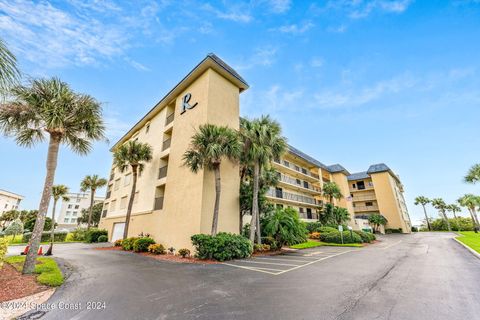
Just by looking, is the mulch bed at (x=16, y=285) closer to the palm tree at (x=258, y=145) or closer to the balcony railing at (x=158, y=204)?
the balcony railing at (x=158, y=204)

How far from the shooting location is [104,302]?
5.32 metres

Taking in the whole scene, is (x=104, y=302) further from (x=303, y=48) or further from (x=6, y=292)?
(x=303, y=48)

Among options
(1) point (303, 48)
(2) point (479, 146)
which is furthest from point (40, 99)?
(2) point (479, 146)

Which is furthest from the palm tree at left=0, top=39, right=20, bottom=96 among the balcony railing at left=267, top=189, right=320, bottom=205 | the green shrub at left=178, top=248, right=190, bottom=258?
the balcony railing at left=267, top=189, right=320, bottom=205

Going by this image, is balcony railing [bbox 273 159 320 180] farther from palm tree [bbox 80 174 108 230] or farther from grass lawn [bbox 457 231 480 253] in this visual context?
palm tree [bbox 80 174 108 230]

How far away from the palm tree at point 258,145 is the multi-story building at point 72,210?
7829 centimetres

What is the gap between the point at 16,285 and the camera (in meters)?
6.45

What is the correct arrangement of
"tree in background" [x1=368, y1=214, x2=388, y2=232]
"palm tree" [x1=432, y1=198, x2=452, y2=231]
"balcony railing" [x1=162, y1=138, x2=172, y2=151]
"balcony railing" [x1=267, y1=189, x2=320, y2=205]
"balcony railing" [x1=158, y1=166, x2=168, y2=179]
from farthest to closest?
1. "palm tree" [x1=432, y1=198, x2=452, y2=231]
2. "tree in background" [x1=368, y1=214, x2=388, y2=232]
3. "balcony railing" [x1=267, y1=189, x2=320, y2=205]
4. "balcony railing" [x1=162, y1=138, x2=172, y2=151]
5. "balcony railing" [x1=158, y1=166, x2=168, y2=179]

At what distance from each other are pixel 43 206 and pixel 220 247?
358 inches

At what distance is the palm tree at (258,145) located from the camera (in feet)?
50.4

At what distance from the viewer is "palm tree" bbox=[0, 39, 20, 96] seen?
402cm

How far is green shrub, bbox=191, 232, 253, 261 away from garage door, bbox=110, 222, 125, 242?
16041 millimetres

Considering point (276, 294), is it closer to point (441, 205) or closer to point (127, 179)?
point (127, 179)

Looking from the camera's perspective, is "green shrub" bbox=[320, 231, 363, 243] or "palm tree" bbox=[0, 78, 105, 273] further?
"green shrub" bbox=[320, 231, 363, 243]
